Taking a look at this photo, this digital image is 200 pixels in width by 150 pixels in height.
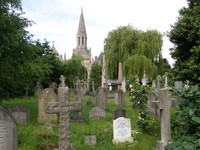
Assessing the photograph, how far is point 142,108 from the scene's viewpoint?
12805 mm

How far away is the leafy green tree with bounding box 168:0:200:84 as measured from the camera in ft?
37.3

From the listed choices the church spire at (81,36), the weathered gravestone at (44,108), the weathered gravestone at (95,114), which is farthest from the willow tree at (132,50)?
the church spire at (81,36)

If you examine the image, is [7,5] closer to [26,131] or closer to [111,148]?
[26,131]

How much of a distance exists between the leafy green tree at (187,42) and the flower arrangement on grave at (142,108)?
1.61m

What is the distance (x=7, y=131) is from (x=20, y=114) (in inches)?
248

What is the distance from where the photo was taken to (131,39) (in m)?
38.7

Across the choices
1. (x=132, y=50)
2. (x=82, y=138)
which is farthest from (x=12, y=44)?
(x=132, y=50)

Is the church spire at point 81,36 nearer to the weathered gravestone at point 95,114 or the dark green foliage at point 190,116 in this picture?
the weathered gravestone at point 95,114

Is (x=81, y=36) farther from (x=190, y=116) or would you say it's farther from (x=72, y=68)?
(x=190, y=116)

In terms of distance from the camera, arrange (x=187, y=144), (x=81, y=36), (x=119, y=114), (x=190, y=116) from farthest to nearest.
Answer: (x=81, y=36) < (x=119, y=114) < (x=190, y=116) < (x=187, y=144)

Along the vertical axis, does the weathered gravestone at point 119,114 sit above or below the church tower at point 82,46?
below

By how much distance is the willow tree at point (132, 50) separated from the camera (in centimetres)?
3647

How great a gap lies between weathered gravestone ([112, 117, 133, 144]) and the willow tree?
25384 millimetres

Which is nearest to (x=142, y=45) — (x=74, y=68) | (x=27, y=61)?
(x=74, y=68)
